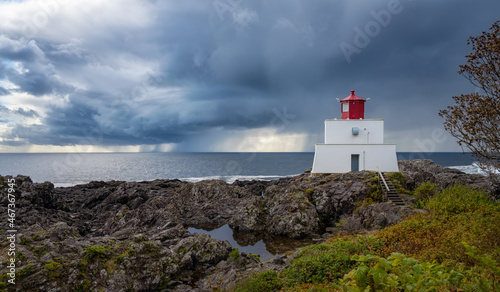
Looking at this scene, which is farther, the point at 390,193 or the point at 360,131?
the point at 360,131

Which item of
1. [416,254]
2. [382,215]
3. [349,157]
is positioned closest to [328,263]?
[416,254]

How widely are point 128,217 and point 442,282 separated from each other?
19.7 metres

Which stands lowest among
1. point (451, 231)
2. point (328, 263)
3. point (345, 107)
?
point (328, 263)

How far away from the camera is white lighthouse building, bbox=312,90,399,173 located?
2858 centimetres

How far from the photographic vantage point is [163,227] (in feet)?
50.5

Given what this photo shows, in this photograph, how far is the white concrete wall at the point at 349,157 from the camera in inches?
1123

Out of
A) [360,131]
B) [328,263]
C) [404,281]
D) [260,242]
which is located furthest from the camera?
[360,131]

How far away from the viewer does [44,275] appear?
802 cm

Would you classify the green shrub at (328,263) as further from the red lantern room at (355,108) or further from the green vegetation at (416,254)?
the red lantern room at (355,108)

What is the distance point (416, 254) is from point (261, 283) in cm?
460

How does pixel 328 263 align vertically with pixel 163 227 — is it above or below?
above

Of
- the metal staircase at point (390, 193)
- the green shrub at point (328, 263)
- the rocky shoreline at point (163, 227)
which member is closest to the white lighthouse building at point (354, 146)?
the rocky shoreline at point (163, 227)

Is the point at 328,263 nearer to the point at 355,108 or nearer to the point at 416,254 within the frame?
the point at 416,254

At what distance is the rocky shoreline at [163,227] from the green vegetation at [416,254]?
1866mm
